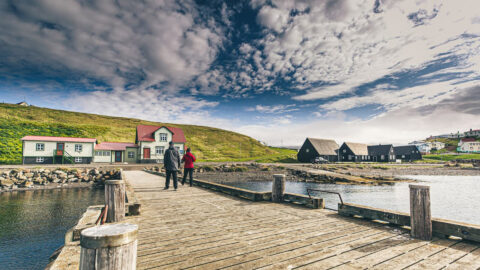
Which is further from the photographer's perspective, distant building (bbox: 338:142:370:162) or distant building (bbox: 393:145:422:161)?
distant building (bbox: 393:145:422:161)

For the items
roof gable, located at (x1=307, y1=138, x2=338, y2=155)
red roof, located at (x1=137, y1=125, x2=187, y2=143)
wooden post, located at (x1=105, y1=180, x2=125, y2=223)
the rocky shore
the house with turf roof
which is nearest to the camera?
wooden post, located at (x1=105, y1=180, x2=125, y2=223)

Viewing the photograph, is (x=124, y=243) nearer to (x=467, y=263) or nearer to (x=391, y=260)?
(x=391, y=260)

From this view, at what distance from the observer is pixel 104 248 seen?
80.3 inches

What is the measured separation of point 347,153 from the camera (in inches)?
2955

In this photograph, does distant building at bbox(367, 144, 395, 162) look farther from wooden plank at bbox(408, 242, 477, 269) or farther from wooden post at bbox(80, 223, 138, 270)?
wooden post at bbox(80, 223, 138, 270)

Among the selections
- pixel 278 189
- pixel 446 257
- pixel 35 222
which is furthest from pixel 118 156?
pixel 446 257

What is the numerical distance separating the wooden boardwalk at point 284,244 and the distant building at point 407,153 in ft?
296

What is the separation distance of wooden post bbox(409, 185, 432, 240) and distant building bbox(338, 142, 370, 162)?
7501 centimetres

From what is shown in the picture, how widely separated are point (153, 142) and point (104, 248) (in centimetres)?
4750

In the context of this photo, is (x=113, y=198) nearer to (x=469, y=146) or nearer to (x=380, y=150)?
(x=380, y=150)

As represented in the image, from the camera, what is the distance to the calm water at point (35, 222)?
28.9 ft

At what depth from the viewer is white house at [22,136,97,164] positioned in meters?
36.8

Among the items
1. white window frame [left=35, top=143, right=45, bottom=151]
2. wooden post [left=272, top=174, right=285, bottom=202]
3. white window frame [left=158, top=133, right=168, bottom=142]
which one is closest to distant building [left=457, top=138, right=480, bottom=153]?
white window frame [left=158, top=133, right=168, bottom=142]

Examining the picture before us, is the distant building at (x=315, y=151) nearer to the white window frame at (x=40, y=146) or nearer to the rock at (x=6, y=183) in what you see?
the white window frame at (x=40, y=146)
